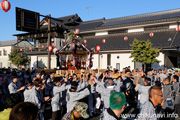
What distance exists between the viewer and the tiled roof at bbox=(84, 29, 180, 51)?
16820 millimetres

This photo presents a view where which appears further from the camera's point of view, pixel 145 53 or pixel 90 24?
pixel 90 24

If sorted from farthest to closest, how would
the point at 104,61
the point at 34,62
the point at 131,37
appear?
1. the point at 34,62
2. the point at 104,61
3. the point at 131,37

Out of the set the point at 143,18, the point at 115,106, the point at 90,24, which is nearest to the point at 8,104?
the point at 115,106

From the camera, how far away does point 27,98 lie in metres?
4.57

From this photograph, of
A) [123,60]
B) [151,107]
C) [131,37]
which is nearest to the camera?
[151,107]

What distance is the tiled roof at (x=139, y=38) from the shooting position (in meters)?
16.8

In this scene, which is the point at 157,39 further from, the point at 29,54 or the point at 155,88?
the point at 29,54

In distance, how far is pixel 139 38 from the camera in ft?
63.4

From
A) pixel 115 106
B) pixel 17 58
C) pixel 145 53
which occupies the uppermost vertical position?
pixel 145 53

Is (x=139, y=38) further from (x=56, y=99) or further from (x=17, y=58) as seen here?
(x=17, y=58)

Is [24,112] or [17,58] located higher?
[17,58]

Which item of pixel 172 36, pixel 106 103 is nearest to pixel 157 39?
pixel 172 36

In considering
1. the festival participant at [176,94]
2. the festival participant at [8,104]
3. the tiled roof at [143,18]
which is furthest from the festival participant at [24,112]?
the tiled roof at [143,18]

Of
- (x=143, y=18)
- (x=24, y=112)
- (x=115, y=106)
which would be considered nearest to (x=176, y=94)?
(x=115, y=106)
